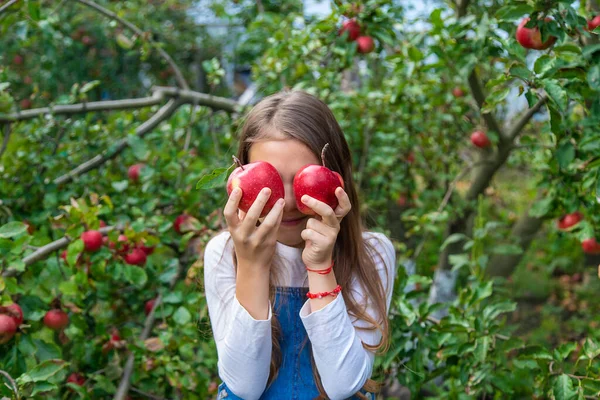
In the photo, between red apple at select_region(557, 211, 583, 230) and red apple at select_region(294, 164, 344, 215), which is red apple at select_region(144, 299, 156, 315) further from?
red apple at select_region(557, 211, 583, 230)

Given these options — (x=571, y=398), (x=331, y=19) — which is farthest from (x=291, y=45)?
(x=571, y=398)

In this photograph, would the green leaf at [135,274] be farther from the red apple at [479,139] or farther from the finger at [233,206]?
the red apple at [479,139]

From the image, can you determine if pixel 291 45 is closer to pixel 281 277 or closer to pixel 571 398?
pixel 281 277

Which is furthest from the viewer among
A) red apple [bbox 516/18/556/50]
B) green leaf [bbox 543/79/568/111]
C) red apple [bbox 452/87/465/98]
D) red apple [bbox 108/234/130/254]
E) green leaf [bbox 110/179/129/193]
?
red apple [bbox 452/87/465/98]

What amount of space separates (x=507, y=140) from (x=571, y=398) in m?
1.35

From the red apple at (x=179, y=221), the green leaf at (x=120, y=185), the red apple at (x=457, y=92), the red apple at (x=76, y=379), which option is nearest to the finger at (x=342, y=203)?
the red apple at (x=179, y=221)

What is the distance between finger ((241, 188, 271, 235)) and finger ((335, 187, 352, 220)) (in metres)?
0.13

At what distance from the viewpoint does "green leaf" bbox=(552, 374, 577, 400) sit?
142cm

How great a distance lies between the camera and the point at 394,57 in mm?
2332

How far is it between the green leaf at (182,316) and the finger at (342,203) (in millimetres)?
812

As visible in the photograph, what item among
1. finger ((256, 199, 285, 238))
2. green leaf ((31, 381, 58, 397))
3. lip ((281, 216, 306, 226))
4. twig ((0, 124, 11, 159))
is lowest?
green leaf ((31, 381, 58, 397))

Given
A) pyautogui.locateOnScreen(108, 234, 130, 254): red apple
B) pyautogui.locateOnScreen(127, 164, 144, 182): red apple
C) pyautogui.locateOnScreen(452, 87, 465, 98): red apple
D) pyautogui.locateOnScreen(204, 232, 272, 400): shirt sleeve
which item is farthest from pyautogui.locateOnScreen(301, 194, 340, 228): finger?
pyautogui.locateOnScreen(452, 87, 465, 98): red apple

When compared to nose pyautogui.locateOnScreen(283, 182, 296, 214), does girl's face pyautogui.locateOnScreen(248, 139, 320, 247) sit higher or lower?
higher

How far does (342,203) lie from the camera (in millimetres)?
1121
